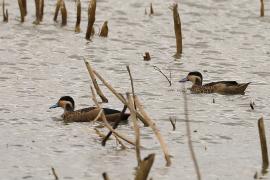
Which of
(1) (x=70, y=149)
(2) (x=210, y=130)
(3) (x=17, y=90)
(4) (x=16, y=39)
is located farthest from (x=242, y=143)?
(4) (x=16, y=39)

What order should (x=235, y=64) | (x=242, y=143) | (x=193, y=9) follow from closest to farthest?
(x=242, y=143) → (x=235, y=64) → (x=193, y=9)

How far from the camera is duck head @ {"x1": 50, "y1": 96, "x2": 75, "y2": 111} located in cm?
1475

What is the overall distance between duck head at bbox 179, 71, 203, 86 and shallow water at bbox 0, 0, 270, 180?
250 millimetres

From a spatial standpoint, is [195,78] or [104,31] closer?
[195,78]

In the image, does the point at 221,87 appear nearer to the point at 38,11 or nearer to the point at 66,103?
the point at 66,103

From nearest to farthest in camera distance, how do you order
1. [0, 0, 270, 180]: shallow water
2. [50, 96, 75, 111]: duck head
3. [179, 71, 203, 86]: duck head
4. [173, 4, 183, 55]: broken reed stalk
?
[0, 0, 270, 180]: shallow water < [50, 96, 75, 111]: duck head < [179, 71, 203, 86]: duck head < [173, 4, 183, 55]: broken reed stalk

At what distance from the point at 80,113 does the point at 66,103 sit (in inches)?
19.9

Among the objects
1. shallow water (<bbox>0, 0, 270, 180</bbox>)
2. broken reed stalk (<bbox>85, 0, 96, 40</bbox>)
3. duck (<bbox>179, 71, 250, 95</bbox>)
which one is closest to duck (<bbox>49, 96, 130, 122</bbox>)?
shallow water (<bbox>0, 0, 270, 180</bbox>)

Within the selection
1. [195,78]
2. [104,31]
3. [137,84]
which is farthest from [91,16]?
[195,78]

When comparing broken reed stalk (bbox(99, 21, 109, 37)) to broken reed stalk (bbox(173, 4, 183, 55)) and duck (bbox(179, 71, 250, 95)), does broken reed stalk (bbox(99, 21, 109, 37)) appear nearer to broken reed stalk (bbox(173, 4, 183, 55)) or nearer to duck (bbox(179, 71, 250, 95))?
broken reed stalk (bbox(173, 4, 183, 55))

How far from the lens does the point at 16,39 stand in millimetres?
20859

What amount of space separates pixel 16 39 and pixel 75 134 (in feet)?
25.2

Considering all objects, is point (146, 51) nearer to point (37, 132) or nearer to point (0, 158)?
point (37, 132)

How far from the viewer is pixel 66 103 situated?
14812mm
